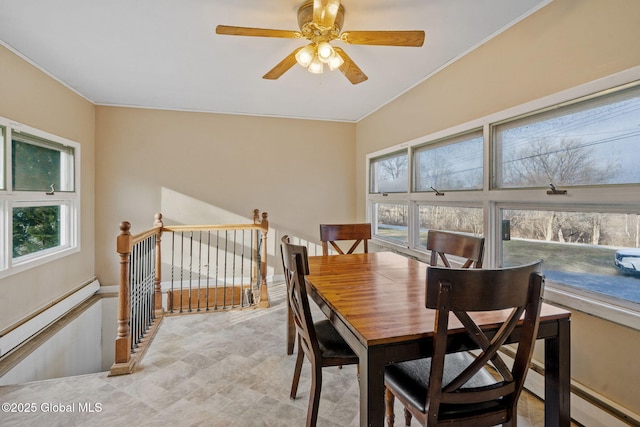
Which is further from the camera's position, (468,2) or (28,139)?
(28,139)

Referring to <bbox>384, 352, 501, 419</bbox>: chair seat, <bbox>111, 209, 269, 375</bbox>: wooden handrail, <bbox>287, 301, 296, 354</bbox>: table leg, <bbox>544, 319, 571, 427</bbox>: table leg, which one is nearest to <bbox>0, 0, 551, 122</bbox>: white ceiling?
<bbox>111, 209, 269, 375</bbox>: wooden handrail

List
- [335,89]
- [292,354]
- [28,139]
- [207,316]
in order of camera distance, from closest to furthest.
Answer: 1. [292,354]
2. [28,139]
3. [207,316]
4. [335,89]

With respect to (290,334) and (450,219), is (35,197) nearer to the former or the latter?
(290,334)

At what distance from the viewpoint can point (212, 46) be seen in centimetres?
244

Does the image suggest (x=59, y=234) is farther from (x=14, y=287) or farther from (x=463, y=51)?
(x=463, y=51)

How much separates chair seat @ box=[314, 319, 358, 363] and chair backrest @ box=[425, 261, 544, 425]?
52cm

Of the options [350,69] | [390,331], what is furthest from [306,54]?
[390,331]

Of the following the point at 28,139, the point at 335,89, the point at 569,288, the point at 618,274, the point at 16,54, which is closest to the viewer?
the point at 618,274

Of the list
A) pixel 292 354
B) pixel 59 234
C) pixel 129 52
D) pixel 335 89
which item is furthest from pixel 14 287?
pixel 335 89

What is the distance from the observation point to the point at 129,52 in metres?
2.54

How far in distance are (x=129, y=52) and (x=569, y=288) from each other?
3.72 metres

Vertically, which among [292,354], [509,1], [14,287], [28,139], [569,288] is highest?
[509,1]

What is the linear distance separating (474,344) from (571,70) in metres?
1.74

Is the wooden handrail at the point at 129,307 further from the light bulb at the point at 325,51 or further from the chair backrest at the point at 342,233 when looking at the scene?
the light bulb at the point at 325,51
